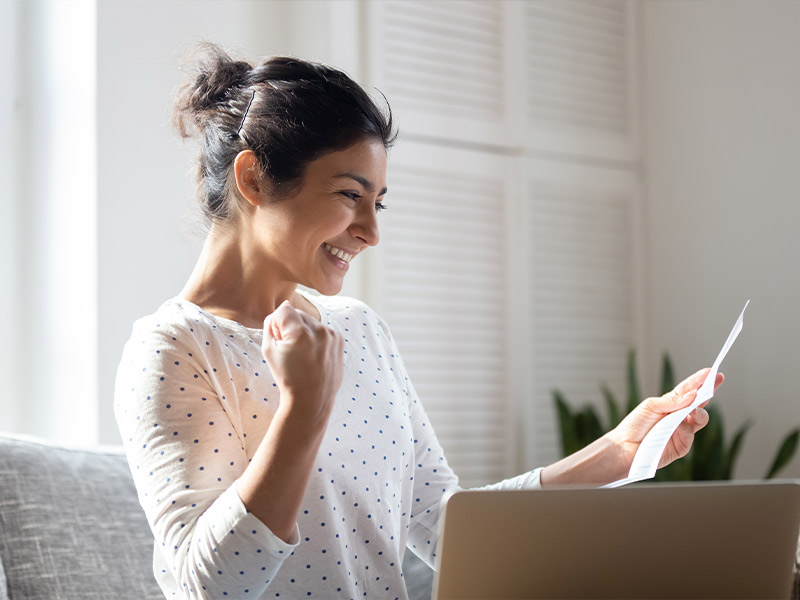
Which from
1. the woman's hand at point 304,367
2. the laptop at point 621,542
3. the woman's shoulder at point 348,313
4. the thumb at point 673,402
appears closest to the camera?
the laptop at point 621,542

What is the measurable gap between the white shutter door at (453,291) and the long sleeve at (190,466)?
1557 mm

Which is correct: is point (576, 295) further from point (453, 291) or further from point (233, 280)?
point (233, 280)

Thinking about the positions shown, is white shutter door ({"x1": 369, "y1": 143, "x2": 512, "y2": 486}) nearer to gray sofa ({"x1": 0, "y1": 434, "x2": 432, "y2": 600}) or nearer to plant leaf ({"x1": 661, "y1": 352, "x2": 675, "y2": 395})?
plant leaf ({"x1": 661, "y1": 352, "x2": 675, "y2": 395})

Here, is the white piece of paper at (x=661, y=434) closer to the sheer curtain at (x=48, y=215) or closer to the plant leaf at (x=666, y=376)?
the sheer curtain at (x=48, y=215)

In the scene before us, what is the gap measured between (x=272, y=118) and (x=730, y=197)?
227 centimetres

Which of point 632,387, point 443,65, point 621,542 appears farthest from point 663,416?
point 443,65

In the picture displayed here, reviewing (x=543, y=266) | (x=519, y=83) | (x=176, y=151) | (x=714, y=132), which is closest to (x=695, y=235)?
(x=714, y=132)

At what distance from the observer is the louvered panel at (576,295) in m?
3.26

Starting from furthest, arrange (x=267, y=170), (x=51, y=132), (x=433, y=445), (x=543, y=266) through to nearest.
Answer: (x=543, y=266)
(x=51, y=132)
(x=433, y=445)
(x=267, y=170)

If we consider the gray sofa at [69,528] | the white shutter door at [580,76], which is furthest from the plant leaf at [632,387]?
the gray sofa at [69,528]

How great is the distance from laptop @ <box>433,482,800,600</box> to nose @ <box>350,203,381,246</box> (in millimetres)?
619

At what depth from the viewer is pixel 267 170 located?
1.38 meters

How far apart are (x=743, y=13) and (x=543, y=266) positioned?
1.08 metres

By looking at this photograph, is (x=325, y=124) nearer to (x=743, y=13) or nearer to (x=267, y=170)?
(x=267, y=170)
